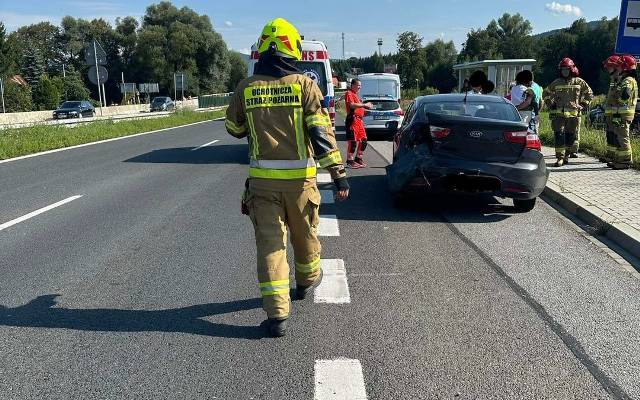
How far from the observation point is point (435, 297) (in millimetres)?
4555

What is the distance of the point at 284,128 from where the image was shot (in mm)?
3928

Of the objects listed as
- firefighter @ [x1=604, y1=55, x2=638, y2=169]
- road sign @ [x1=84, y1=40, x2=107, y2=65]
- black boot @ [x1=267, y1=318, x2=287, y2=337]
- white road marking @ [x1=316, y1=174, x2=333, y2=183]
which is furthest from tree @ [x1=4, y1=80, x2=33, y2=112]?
black boot @ [x1=267, y1=318, x2=287, y2=337]

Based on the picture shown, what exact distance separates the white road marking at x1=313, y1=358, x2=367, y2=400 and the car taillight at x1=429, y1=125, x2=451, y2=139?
14.0ft

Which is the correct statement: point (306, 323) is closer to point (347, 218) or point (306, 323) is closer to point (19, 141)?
point (347, 218)

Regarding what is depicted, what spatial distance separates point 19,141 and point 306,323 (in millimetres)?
15458

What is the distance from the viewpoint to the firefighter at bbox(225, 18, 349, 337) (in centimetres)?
388

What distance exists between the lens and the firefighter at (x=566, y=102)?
426 inches

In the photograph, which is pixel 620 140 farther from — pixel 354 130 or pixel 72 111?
pixel 72 111

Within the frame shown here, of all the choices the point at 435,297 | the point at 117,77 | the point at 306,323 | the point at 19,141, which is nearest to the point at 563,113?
the point at 435,297

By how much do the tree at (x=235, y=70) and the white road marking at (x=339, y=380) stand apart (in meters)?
92.6

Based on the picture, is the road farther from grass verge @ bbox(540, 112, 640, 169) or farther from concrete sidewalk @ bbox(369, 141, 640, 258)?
grass verge @ bbox(540, 112, 640, 169)

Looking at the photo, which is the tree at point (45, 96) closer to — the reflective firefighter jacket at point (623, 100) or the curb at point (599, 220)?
the reflective firefighter jacket at point (623, 100)

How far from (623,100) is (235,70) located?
93.7 meters

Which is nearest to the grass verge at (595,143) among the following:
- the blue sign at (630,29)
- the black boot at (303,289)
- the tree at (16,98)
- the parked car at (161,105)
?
the blue sign at (630,29)
